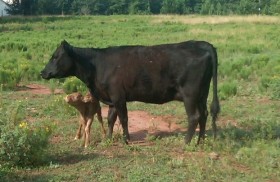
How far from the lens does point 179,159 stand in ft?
24.1

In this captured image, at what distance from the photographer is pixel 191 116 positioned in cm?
860

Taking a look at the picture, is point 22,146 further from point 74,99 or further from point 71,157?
point 74,99

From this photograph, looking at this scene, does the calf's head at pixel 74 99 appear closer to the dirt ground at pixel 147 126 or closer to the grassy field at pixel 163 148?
the grassy field at pixel 163 148

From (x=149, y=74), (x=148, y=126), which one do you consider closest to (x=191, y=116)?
(x=149, y=74)

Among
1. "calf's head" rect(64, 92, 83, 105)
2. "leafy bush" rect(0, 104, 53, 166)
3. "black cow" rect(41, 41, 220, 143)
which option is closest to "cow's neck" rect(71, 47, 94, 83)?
"black cow" rect(41, 41, 220, 143)

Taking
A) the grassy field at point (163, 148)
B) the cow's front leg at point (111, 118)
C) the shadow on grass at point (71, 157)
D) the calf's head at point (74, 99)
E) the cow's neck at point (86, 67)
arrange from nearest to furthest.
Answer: the grassy field at point (163, 148)
the shadow on grass at point (71, 157)
the calf's head at point (74, 99)
the cow's front leg at point (111, 118)
the cow's neck at point (86, 67)

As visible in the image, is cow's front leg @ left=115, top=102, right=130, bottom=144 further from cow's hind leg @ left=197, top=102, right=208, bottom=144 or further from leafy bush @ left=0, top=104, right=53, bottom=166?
leafy bush @ left=0, top=104, right=53, bottom=166

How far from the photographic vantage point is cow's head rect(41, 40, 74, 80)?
8.99m

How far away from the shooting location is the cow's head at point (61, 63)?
29.5 ft

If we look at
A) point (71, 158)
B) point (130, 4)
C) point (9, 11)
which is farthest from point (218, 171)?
point (130, 4)

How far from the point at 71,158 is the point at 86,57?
2.24 meters

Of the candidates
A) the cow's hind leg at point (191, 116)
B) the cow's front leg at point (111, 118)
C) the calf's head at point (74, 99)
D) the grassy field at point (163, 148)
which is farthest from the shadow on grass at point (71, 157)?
the cow's hind leg at point (191, 116)

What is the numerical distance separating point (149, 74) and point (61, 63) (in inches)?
62.6

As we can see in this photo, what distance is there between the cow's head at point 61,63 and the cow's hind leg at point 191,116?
7.14ft
